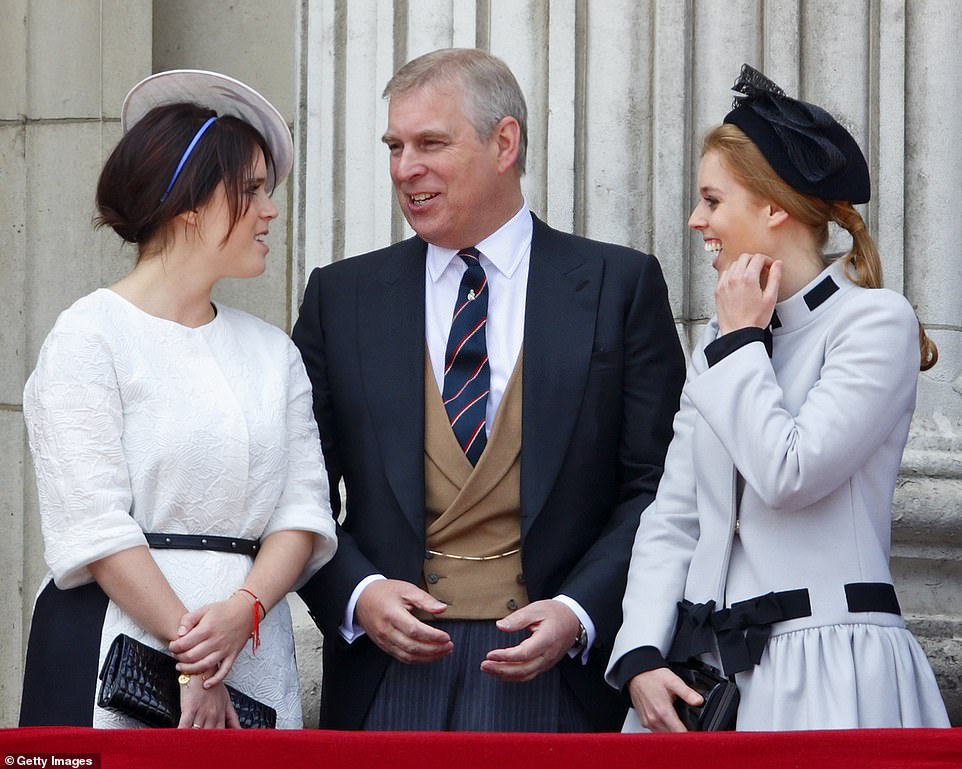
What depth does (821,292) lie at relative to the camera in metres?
2.90

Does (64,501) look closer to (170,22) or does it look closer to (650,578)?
(650,578)

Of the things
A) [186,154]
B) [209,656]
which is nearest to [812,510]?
[209,656]

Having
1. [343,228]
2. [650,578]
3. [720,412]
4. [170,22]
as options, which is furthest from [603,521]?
[170,22]

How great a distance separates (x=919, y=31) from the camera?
3949 millimetres

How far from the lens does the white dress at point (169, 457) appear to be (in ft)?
9.10

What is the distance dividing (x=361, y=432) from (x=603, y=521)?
503 millimetres

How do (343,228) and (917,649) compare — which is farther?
(343,228)

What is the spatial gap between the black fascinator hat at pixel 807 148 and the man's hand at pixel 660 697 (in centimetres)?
87

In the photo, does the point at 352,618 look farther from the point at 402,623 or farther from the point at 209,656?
the point at 209,656

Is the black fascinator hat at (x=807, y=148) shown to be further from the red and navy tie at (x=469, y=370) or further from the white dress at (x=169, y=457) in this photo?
the white dress at (x=169, y=457)

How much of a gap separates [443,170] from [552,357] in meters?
0.45

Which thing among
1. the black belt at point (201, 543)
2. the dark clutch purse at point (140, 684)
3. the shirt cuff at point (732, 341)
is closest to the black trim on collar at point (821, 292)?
the shirt cuff at point (732, 341)

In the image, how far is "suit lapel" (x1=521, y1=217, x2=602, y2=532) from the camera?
10.4ft

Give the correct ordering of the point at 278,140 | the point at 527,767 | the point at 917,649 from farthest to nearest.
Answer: the point at 278,140 → the point at 917,649 → the point at 527,767
